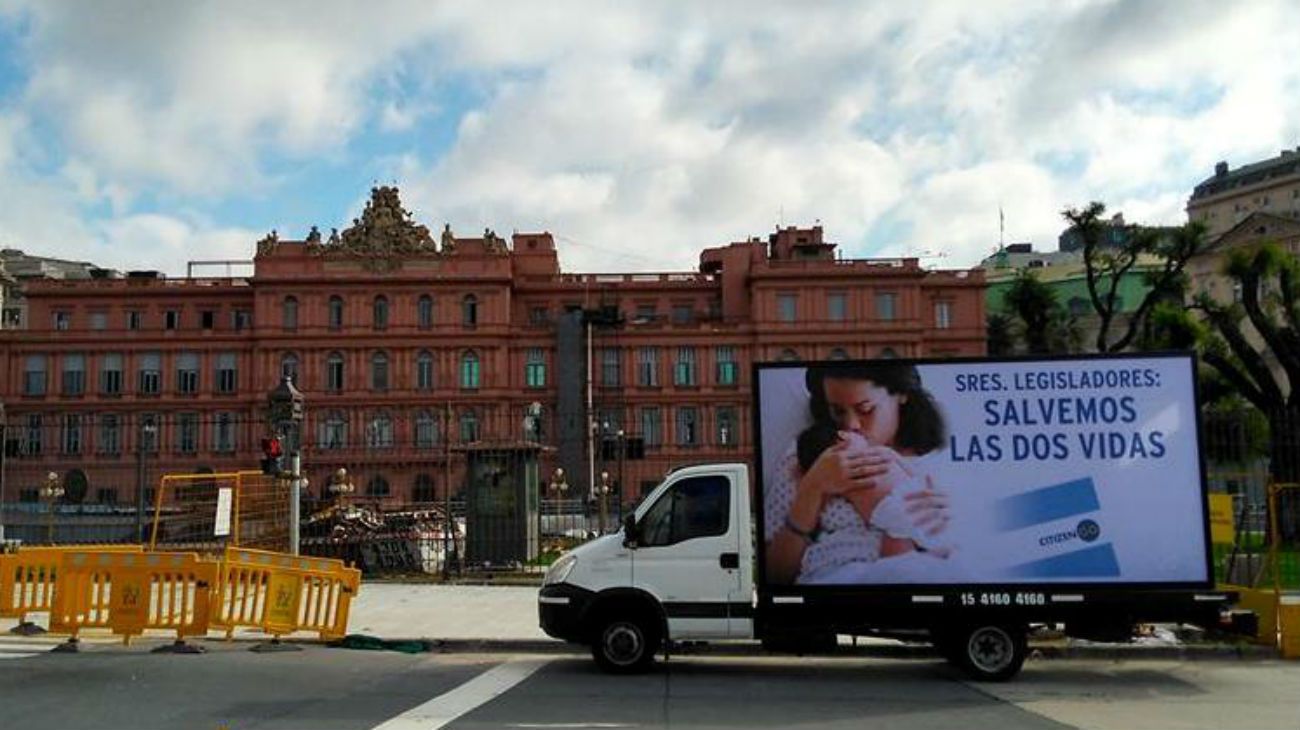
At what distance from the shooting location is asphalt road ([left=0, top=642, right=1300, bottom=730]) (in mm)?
10008

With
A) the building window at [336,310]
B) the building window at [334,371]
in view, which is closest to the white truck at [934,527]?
the building window at [334,371]

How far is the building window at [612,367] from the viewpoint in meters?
74.6

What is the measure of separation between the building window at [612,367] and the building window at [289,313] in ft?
65.2

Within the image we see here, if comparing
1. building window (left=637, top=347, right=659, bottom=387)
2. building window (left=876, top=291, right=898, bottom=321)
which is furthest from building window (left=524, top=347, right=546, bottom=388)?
building window (left=876, top=291, right=898, bottom=321)

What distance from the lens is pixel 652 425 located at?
72.9 metres

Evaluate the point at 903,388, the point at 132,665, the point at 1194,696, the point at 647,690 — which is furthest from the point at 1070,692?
the point at 132,665

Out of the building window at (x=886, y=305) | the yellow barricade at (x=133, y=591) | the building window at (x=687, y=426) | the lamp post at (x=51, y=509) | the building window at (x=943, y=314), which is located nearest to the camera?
the yellow barricade at (x=133, y=591)

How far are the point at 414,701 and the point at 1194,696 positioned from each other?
308 inches

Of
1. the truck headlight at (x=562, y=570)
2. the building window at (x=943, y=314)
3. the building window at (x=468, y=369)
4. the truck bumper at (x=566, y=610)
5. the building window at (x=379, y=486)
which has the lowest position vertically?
the truck bumper at (x=566, y=610)

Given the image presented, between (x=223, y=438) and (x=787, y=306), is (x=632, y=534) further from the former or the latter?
(x=223, y=438)

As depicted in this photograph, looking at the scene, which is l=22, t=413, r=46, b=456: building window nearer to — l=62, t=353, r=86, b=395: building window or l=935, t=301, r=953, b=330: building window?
l=62, t=353, r=86, b=395: building window

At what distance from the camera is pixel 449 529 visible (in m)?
23.4

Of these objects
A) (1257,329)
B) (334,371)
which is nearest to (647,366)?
(334,371)

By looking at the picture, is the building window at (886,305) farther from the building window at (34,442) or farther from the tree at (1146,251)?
the building window at (34,442)
